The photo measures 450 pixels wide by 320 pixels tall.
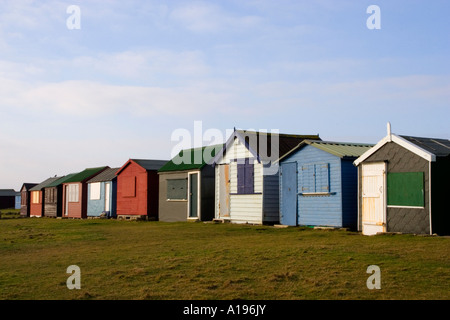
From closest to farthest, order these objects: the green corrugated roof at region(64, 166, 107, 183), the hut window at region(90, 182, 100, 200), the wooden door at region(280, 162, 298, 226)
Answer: the wooden door at region(280, 162, 298, 226), the hut window at region(90, 182, 100, 200), the green corrugated roof at region(64, 166, 107, 183)

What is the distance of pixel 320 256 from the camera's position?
12.1m

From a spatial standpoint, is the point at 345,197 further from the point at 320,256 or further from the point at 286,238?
the point at 320,256

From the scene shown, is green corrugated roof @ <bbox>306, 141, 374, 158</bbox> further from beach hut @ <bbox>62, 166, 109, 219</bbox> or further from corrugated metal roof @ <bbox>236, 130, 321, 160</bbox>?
beach hut @ <bbox>62, 166, 109, 219</bbox>

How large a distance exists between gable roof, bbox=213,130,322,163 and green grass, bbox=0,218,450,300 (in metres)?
7.02

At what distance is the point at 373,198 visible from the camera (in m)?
17.6

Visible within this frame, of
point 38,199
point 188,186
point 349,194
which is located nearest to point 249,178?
point 188,186

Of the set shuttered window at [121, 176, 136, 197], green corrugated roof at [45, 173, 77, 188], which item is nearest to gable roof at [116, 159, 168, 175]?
shuttered window at [121, 176, 136, 197]

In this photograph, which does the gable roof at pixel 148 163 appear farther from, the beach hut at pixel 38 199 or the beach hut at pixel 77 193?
the beach hut at pixel 38 199

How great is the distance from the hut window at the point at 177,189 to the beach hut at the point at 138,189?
2.54m

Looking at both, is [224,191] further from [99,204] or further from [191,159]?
[99,204]

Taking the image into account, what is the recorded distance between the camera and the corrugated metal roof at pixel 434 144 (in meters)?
16.1

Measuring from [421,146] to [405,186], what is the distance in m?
1.39

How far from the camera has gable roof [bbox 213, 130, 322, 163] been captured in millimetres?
23609
